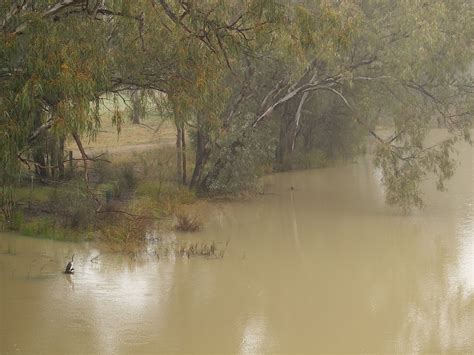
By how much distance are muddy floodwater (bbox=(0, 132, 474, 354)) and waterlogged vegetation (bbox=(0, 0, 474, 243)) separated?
902mm

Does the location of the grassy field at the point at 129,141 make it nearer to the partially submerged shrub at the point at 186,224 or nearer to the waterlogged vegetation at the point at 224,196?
the waterlogged vegetation at the point at 224,196

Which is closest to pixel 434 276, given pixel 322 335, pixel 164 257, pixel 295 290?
pixel 295 290

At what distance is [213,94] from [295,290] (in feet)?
8.23

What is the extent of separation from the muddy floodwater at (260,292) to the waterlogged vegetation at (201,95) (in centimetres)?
90

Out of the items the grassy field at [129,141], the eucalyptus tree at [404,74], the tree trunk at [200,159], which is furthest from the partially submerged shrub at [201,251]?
the grassy field at [129,141]

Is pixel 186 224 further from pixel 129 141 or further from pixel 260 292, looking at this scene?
pixel 129 141

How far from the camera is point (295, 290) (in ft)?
27.9

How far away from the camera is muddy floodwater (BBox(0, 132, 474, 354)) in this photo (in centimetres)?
682

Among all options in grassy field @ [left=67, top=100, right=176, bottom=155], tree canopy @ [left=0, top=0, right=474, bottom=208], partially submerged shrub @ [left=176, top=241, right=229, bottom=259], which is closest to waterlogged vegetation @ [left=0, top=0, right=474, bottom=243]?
tree canopy @ [left=0, top=0, right=474, bottom=208]

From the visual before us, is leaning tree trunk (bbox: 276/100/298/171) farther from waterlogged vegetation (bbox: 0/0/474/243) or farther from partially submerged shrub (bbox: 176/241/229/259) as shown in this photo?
partially submerged shrub (bbox: 176/241/229/259)

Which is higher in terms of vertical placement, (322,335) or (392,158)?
(392,158)

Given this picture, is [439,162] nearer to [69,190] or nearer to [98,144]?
[69,190]

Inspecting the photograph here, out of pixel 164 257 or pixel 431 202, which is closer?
pixel 164 257

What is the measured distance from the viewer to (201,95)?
7.71 meters
